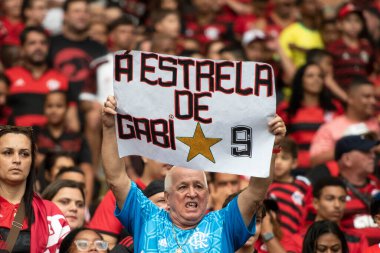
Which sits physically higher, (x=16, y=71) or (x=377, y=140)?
(x=16, y=71)

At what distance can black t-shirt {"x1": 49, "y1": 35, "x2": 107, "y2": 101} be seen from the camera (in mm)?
14391

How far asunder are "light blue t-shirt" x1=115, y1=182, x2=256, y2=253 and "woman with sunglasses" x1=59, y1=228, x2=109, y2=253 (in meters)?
0.95

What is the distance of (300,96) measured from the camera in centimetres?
1362

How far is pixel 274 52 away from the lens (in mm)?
16234

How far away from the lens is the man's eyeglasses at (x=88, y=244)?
8.49 m

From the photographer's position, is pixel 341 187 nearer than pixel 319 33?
Yes

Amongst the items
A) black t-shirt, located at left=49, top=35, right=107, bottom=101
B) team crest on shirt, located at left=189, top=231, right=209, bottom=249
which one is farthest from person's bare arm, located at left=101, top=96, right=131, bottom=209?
black t-shirt, located at left=49, top=35, right=107, bottom=101

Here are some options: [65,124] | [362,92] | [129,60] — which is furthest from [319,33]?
[129,60]

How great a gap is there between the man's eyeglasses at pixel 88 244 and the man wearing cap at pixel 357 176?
283 centimetres

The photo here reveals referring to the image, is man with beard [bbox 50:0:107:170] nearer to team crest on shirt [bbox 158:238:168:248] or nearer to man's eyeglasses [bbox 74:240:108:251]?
man's eyeglasses [bbox 74:240:108:251]

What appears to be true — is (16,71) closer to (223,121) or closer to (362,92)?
(362,92)

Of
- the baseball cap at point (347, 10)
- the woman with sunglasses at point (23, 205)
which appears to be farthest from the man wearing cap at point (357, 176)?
the baseball cap at point (347, 10)

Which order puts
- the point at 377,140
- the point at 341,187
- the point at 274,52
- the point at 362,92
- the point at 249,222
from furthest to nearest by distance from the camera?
1. the point at 274,52
2. the point at 362,92
3. the point at 377,140
4. the point at 341,187
5. the point at 249,222

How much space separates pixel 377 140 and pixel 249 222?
4.78m
